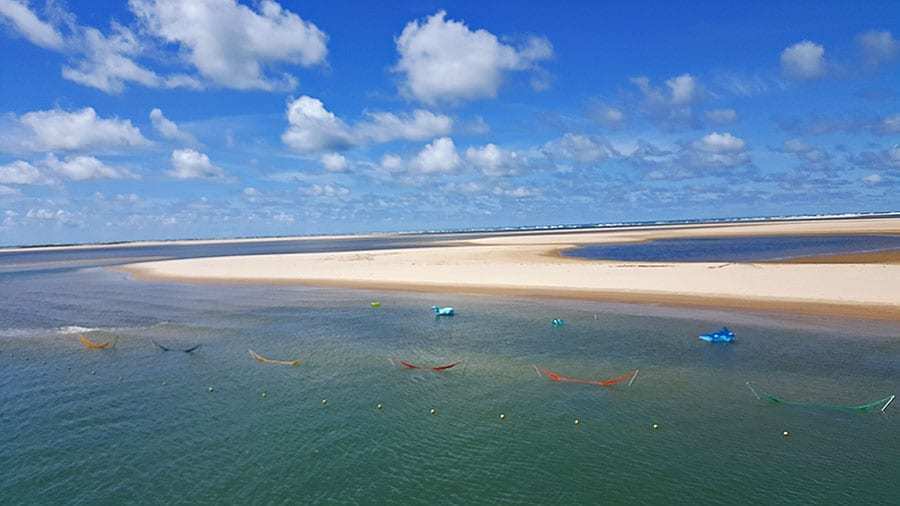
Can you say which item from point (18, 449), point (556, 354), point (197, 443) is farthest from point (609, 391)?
point (18, 449)

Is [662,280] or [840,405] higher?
[662,280]

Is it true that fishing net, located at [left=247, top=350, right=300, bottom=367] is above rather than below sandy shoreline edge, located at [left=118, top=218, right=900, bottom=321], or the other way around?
below

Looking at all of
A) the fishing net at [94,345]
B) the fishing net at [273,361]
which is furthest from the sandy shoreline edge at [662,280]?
the fishing net at [94,345]

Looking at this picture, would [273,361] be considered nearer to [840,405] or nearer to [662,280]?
[840,405]

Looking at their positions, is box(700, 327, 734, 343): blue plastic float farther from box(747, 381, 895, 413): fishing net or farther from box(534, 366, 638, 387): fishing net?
box(747, 381, 895, 413): fishing net

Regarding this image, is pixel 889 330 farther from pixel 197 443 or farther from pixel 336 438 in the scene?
pixel 197 443

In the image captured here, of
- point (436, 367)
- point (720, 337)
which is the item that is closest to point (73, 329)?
point (436, 367)

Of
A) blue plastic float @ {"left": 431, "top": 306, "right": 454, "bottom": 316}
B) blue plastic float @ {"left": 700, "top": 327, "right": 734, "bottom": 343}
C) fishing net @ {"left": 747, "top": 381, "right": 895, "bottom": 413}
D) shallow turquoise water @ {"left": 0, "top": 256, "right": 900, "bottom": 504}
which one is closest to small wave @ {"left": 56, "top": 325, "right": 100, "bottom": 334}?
shallow turquoise water @ {"left": 0, "top": 256, "right": 900, "bottom": 504}

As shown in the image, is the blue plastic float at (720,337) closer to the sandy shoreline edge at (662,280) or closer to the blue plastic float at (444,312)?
the sandy shoreline edge at (662,280)
